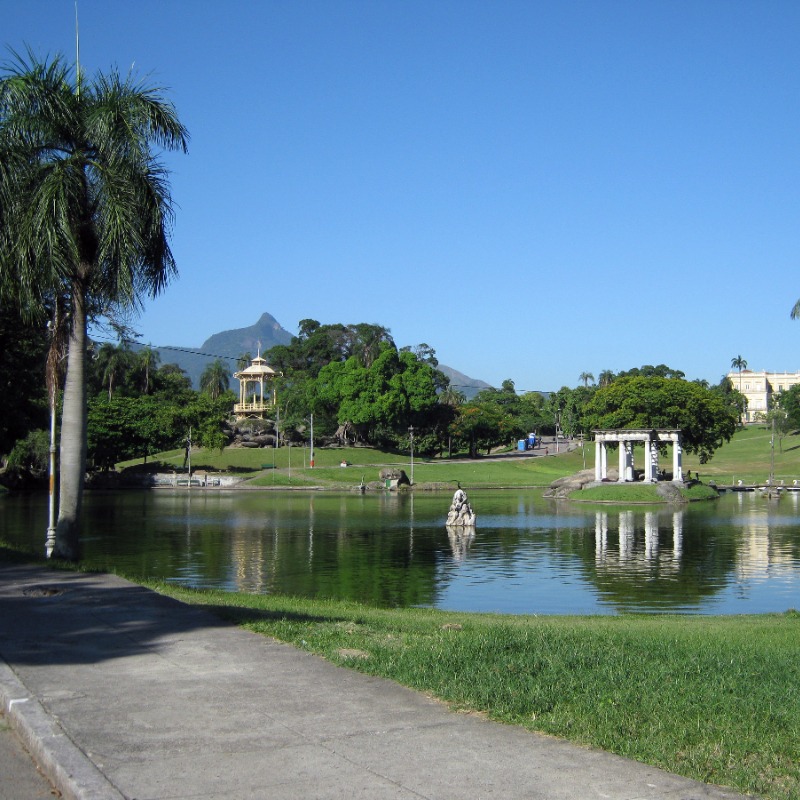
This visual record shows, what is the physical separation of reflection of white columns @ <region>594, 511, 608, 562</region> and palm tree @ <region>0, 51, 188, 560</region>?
1979 centimetres

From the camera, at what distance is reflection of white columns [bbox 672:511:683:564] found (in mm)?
35531

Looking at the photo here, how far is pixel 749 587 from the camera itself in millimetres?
26688

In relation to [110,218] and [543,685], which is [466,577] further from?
[543,685]

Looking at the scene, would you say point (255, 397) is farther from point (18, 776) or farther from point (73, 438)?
point (18, 776)

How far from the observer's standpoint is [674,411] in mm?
90375

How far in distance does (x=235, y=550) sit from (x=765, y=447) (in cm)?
11392

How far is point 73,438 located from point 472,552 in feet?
60.0

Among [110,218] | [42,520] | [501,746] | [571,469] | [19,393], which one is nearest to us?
[501,746]

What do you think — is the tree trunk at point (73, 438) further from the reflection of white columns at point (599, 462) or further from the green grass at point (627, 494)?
the reflection of white columns at point (599, 462)

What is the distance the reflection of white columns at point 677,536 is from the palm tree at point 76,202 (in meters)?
21.3

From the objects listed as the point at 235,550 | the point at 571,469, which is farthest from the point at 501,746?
the point at 571,469

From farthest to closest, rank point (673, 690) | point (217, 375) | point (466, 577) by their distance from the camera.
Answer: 1. point (217, 375)
2. point (466, 577)
3. point (673, 690)

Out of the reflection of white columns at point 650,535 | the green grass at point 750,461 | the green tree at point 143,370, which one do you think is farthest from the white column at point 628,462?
the green tree at point 143,370

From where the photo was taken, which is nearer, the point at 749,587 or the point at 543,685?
the point at 543,685
